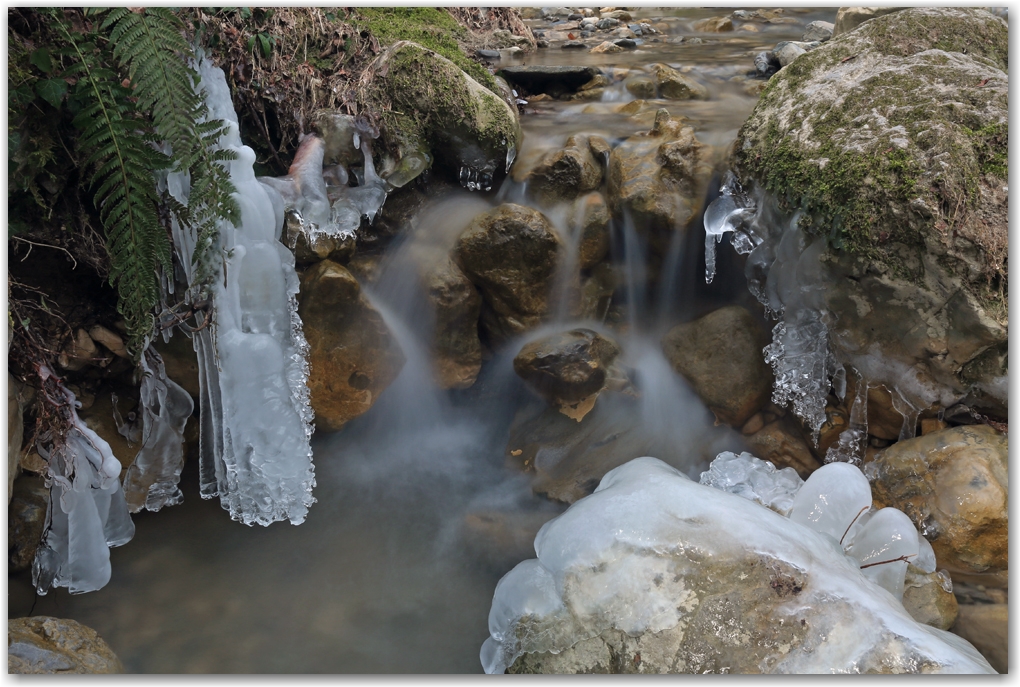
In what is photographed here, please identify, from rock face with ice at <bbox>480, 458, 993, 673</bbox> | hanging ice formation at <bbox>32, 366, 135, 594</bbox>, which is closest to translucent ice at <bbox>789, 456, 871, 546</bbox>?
rock face with ice at <bbox>480, 458, 993, 673</bbox>

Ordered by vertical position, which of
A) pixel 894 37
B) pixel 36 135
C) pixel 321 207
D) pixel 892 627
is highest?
pixel 894 37

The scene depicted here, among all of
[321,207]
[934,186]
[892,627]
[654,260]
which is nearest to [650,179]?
[654,260]

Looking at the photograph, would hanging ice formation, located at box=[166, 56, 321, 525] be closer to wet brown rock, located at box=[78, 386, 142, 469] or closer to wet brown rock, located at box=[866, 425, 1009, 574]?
wet brown rock, located at box=[78, 386, 142, 469]

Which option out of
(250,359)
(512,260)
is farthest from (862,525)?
(250,359)

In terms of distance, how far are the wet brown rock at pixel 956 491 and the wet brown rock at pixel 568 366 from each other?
5.27 feet

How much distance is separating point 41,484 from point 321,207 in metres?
1.95

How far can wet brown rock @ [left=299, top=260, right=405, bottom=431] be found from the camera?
372 centimetres

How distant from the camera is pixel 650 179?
161 inches

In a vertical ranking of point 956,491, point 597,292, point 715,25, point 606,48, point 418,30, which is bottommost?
point 956,491

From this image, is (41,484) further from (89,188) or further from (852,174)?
(852,174)

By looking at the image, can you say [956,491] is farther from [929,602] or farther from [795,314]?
[795,314]

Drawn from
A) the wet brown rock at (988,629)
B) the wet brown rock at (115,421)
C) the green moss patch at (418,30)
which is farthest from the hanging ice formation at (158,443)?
the wet brown rock at (988,629)

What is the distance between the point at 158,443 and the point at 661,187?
3.24 m

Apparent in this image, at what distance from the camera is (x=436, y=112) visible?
4059 millimetres
